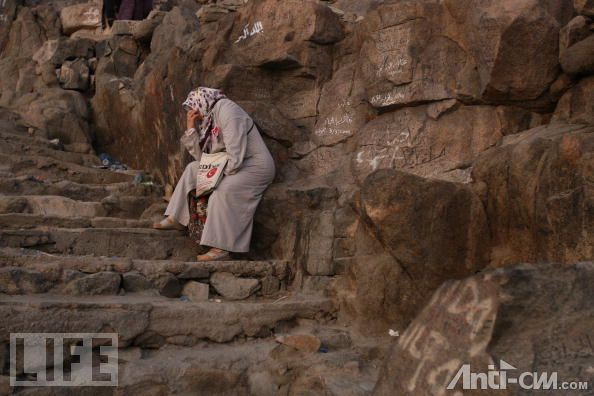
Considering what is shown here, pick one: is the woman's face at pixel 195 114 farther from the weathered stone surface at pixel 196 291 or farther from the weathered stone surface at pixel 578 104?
the weathered stone surface at pixel 578 104

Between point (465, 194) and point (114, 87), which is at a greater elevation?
point (114, 87)

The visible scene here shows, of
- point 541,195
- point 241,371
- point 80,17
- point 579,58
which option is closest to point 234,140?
point 241,371

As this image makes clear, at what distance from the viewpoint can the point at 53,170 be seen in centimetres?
742

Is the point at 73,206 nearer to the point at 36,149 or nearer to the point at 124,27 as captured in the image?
the point at 36,149

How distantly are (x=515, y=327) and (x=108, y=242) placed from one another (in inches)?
145

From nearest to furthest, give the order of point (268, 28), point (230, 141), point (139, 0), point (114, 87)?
point (230, 141)
point (268, 28)
point (114, 87)
point (139, 0)

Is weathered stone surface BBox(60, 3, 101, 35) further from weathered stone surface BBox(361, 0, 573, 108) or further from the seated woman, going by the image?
weathered stone surface BBox(361, 0, 573, 108)

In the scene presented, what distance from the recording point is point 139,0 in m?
12.9

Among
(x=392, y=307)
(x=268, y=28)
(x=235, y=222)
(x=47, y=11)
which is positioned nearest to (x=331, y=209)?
(x=235, y=222)

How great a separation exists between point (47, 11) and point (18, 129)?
5431 millimetres

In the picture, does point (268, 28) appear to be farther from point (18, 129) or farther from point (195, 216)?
point (18, 129)

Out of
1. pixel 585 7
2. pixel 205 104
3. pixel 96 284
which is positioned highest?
pixel 585 7

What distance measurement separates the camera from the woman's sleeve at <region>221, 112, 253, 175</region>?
516 centimetres

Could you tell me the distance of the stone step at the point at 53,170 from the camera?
23.4 feet
